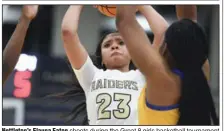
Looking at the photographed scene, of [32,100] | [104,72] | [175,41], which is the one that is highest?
[175,41]

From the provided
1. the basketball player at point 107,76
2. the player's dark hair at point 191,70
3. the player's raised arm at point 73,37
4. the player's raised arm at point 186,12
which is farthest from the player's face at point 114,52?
the player's raised arm at point 186,12

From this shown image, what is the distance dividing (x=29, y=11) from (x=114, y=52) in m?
0.57

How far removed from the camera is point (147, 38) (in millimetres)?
2500

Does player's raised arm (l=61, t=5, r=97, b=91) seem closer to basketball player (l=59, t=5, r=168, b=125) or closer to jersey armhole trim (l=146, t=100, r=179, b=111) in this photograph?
Answer: basketball player (l=59, t=5, r=168, b=125)

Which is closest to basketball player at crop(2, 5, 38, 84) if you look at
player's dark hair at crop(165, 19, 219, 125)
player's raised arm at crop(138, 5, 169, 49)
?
player's raised arm at crop(138, 5, 169, 49)

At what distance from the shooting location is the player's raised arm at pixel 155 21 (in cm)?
253

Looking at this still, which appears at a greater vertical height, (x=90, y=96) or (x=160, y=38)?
(x=160, y=38)

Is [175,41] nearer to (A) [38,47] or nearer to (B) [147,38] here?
(B) [147,38]

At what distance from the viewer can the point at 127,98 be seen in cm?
254

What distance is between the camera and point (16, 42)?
2566 millimetres

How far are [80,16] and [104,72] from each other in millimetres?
365

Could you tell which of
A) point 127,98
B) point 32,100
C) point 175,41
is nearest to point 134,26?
point 175,41

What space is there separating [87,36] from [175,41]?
52 cm

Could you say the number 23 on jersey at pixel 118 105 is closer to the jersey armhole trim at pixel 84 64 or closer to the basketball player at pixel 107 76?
the basketball player at pixel 107 76
